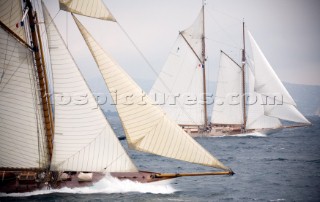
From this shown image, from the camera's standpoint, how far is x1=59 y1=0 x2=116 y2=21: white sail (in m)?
19.7

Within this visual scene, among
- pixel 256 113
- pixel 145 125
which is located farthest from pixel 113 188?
pixel 256 113

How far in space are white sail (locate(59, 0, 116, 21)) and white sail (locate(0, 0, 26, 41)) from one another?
8.15 ft

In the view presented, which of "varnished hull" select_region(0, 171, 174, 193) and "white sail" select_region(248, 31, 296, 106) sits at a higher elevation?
"white sail" select_region(248, 31, 296, 106)

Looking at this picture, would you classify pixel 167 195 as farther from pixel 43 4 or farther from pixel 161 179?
pixel 43 4

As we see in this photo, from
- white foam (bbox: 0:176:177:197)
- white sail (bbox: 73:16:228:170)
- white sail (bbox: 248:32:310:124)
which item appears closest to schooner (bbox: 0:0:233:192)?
white sail (bbox: 73:16:228:170)

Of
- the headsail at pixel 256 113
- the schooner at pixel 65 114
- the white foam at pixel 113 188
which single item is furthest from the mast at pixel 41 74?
the headsail at pixel 256 113

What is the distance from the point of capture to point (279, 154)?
44.8 metres

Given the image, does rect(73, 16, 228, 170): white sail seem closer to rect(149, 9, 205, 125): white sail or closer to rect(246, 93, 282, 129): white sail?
rect(149, 9, 205, 125): white sail

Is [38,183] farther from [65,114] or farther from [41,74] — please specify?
[41,74]

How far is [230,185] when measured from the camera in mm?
28109

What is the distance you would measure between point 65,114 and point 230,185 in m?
14.1

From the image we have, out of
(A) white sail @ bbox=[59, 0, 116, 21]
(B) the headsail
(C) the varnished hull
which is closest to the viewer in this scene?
(A) white sail @ bbox=[59, 0, 116, 21]

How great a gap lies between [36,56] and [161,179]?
9759 millimetres

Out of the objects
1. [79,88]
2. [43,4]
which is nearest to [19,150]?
[79,88]
